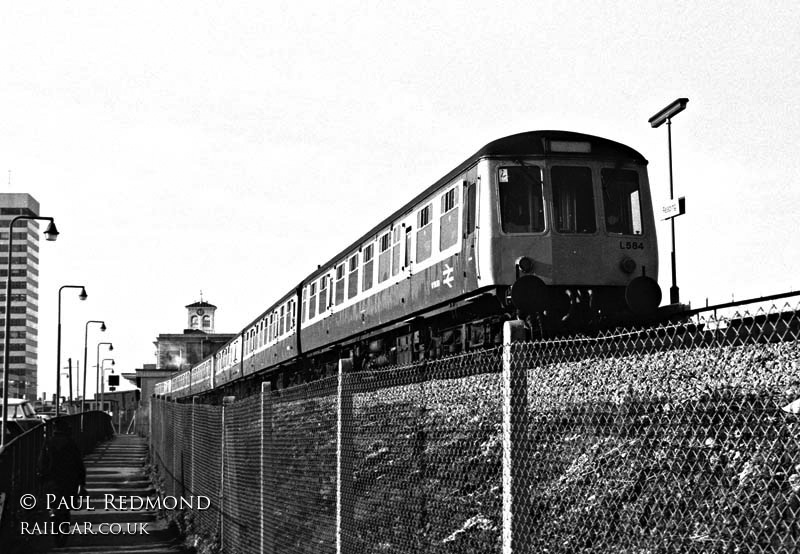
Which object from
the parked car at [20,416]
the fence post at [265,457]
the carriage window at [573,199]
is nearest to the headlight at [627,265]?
the carriage window at [573,199]

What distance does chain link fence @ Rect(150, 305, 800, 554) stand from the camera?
3.67 meters

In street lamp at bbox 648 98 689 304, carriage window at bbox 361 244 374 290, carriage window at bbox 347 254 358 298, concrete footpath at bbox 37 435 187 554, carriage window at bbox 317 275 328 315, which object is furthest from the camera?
carriage window at bbox 317 275 328 315

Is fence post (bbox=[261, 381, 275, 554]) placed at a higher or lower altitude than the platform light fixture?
lower

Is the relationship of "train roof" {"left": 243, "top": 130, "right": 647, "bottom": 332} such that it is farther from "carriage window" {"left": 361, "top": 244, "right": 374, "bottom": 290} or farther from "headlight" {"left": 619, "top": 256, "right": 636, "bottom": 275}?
"carriage window" {"left": 361, "top": 244, "right": 374, "bottom": 290}

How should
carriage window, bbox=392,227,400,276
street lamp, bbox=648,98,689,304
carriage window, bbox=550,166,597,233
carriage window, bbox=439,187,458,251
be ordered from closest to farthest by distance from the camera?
carriage window, bbox=550,166,597,233 < carriage window, bbox=439,187,458,251 < carriage window, bbox=392,227,400,276 < street lamp, bbox=648,98,689,304

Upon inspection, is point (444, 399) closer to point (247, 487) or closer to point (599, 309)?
point (247, 487)

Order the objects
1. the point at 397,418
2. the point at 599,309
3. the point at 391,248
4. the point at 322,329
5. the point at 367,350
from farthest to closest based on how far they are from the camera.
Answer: the point at 322,329 < the point at 367,350 < the point at 391,248 < the point at 599,309 < the point at 397,418

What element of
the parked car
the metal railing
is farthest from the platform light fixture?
the parked car

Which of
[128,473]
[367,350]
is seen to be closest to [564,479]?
[367,350]

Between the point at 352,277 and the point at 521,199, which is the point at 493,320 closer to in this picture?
the point at 521,199

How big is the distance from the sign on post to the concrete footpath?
33.3 feet

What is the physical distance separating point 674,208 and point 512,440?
15671mm

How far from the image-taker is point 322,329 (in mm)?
26016

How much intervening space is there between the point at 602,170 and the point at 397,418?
1044cm
